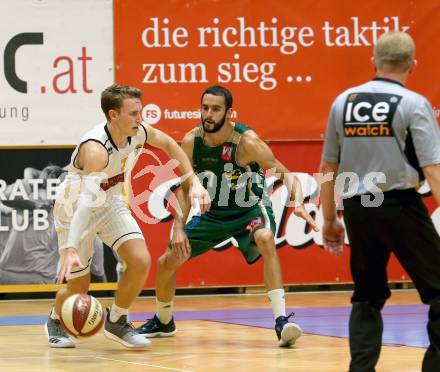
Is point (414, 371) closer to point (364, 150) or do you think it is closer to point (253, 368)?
point (253, 368)

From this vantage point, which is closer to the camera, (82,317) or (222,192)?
(82,317)

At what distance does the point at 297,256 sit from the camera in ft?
40.6

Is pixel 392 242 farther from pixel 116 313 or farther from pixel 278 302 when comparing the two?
pixel 116 313

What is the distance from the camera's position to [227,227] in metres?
8.57

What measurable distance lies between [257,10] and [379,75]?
716 cm

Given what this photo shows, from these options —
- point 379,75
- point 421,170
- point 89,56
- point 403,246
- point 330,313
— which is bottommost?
point 330,313

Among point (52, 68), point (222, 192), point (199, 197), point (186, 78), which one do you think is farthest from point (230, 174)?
point (52, 68)

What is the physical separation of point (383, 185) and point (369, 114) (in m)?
0.38

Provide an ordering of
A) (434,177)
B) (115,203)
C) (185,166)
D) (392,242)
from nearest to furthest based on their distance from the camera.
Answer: (434,177) < (392,242) < (185,166) < (115,203)

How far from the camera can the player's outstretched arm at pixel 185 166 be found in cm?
759

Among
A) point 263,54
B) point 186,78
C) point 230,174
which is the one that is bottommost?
point 230,174

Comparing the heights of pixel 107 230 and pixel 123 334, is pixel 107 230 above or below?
above

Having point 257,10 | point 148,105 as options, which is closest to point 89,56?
point 148,105

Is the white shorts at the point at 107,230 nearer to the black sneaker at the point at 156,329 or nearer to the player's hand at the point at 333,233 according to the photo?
the black sneaker at the point at 156,329
